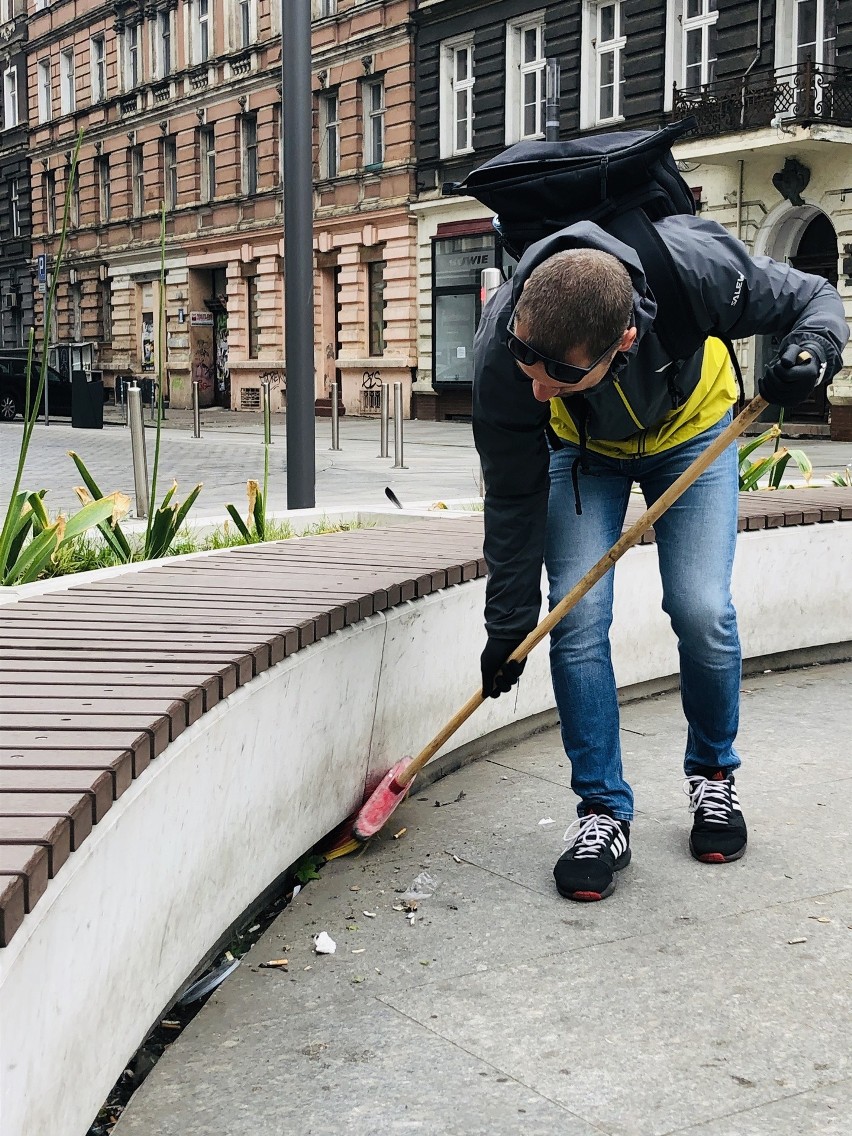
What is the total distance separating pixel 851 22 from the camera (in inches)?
765

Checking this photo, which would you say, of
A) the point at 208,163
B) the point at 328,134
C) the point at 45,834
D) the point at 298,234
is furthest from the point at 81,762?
the point at 208,163

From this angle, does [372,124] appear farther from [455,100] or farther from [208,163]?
[208,163]

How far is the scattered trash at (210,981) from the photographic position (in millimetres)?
2912

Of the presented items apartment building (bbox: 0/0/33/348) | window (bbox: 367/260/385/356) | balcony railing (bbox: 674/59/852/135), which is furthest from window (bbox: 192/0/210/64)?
balcony railing (bbox: 674/59/852/135)

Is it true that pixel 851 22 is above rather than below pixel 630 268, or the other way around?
above

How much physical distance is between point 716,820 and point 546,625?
685 mm

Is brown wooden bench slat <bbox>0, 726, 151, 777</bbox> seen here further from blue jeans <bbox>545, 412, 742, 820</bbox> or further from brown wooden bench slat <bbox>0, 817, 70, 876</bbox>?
blue jeans <bbox>545, 412, 742, 820</bbox>

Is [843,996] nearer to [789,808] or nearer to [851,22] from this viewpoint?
[789,808]

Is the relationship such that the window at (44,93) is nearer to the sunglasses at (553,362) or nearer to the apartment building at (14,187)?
the apartment building at (14,187)

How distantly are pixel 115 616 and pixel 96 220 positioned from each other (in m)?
38.2

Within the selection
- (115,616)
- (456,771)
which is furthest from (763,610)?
(115,616)

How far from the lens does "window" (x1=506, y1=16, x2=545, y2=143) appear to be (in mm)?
25531

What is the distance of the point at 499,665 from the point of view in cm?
338

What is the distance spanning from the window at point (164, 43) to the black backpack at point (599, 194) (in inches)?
1399
